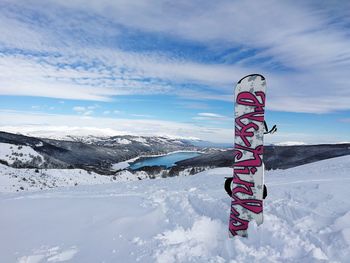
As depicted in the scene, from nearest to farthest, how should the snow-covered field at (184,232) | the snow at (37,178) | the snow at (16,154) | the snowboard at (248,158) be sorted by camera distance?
1. the snow-covered field at (184,232)
2. the snowboard at (248,158)
3. the snow at (37,178)
4. the snow at (16,154)

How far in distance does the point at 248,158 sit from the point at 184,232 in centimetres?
238

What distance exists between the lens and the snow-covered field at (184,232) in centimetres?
527

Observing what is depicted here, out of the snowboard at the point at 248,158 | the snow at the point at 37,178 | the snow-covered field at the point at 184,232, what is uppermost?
the snowboard at the point at 248,158

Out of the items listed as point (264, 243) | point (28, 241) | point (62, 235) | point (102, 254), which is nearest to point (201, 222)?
point (264, 243)

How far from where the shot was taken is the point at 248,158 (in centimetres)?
657

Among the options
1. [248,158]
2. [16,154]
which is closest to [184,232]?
[248,158]

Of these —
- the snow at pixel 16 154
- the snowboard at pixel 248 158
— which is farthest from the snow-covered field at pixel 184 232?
the snow at pixel 16 154

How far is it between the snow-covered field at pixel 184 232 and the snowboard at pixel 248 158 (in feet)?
1.18

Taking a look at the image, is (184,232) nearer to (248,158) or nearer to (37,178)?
(248,158)

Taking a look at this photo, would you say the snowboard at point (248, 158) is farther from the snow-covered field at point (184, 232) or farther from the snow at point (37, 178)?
the snow at point (37, 178)

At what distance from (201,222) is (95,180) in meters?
55.1

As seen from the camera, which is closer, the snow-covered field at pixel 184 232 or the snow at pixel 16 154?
the snow-covered field at pixel 184 232

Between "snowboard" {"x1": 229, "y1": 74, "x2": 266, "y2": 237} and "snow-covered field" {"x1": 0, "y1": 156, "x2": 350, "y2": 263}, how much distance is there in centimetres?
36

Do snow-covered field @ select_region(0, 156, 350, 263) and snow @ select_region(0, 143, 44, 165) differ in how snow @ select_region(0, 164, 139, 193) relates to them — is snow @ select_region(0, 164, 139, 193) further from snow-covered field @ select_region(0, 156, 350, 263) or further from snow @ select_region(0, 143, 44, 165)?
snow @ select_region(0, 143, 44, 165)
